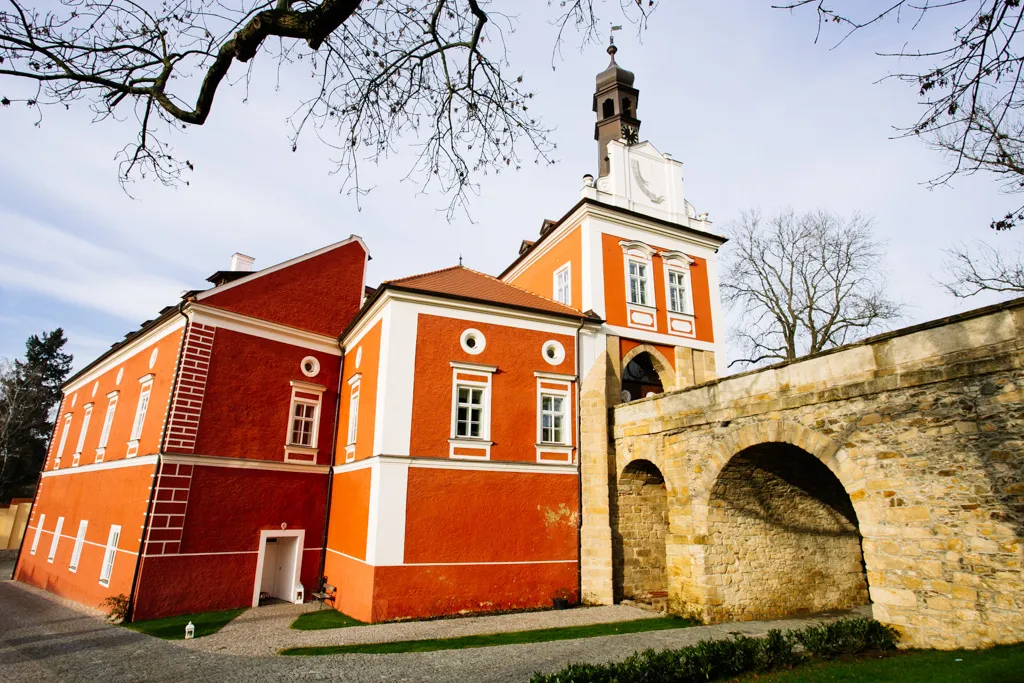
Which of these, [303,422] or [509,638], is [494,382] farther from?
[303,422]

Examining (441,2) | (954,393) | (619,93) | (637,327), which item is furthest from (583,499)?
(619,93)

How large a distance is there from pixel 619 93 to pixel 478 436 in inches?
580

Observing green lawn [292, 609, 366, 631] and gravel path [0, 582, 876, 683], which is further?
green lawn [292, 609, 366, 631]

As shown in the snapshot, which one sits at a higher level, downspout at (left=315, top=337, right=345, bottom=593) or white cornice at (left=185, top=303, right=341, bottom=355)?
white cornice at (left=185, top=303, right=341, bottom=355)

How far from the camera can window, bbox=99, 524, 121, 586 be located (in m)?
14.8

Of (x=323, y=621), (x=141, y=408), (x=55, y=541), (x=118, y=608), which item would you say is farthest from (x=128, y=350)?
(x=323, y=621)

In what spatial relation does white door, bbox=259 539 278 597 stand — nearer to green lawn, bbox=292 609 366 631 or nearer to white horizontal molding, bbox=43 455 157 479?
green lawn, bbox=292 609 366 631

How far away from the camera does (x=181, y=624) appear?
12391 mm

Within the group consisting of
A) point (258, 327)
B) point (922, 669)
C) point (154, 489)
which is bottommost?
point (922, 669)

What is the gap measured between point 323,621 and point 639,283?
41.6ft

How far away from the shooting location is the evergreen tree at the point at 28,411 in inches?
1426

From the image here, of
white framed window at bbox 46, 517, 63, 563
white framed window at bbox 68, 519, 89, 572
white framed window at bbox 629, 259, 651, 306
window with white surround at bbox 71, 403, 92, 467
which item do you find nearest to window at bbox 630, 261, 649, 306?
white framed window at bbox 629, 259, 651, 306

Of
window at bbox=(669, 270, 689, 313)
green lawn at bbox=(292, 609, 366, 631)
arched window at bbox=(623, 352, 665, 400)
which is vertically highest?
window at bbox=(669, 270, 689, 313)

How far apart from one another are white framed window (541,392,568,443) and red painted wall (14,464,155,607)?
397 inches
